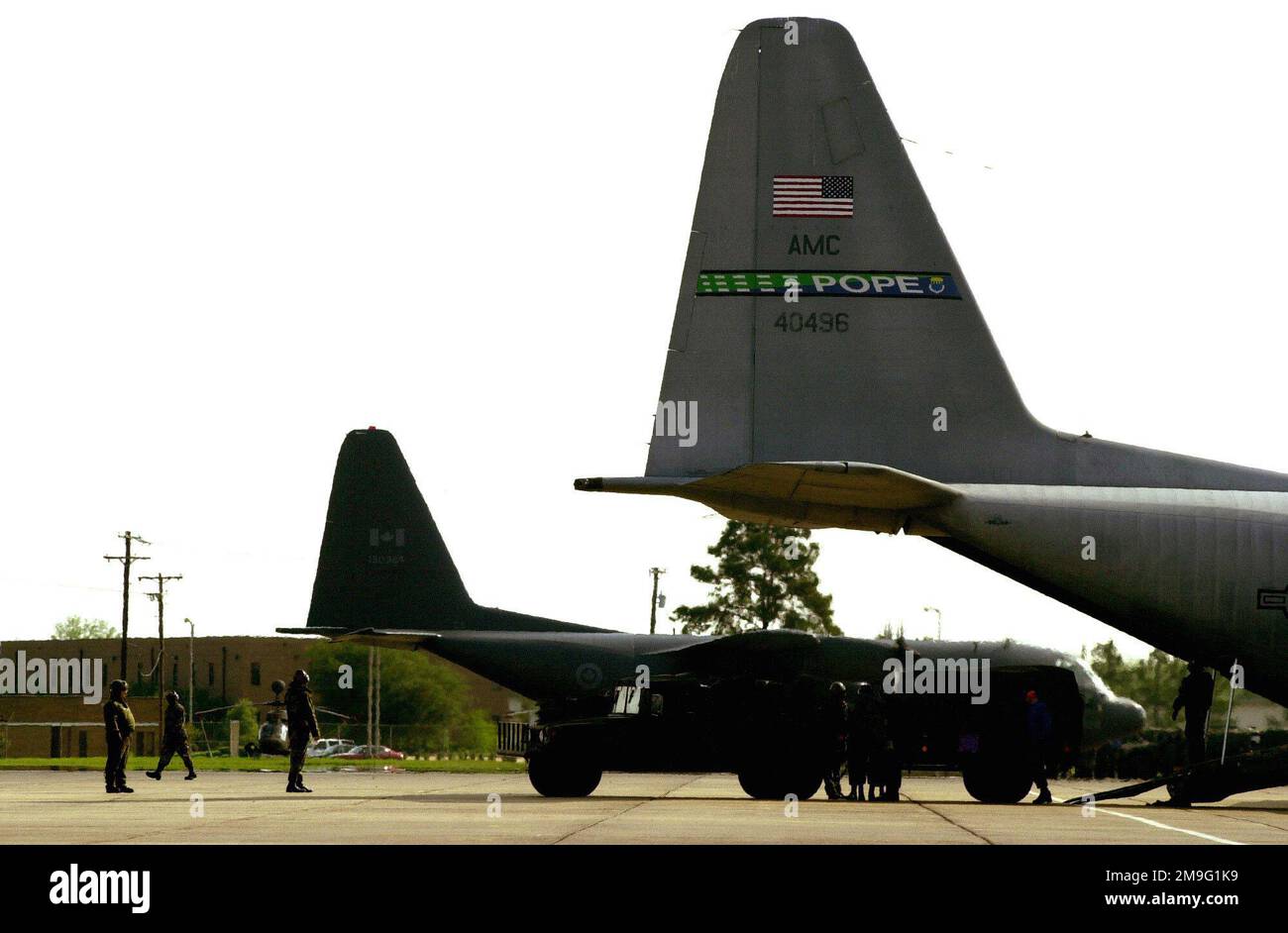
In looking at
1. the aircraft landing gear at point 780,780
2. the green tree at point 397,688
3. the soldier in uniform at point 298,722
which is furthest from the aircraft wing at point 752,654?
the green tree at point 397,688

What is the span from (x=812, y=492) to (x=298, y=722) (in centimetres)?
927

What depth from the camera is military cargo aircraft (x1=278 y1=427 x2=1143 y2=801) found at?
867 inches

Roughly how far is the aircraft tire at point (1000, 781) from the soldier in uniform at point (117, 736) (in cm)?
1133

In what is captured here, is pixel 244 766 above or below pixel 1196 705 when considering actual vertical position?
below

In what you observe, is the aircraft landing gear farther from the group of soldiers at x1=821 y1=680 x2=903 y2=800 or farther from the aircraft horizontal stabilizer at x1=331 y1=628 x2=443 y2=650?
the aircraft horizontal stabilizer at x1=331 y1=628 x2=443 y2=650

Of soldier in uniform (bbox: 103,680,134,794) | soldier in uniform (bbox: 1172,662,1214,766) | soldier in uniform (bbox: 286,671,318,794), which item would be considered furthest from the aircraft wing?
soldier in uniform (bbox: 103,680,134,794)

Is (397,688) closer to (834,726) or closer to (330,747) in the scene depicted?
(330,747)

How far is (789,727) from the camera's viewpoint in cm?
2173

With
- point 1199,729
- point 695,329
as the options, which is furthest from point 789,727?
point 695,329

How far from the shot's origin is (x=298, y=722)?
22.5 meters

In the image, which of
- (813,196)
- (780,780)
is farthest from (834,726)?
(813,196)

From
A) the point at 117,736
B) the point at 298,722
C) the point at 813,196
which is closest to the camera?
the point at 813,196

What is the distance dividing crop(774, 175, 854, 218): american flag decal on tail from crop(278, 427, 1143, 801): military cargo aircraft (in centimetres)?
686
